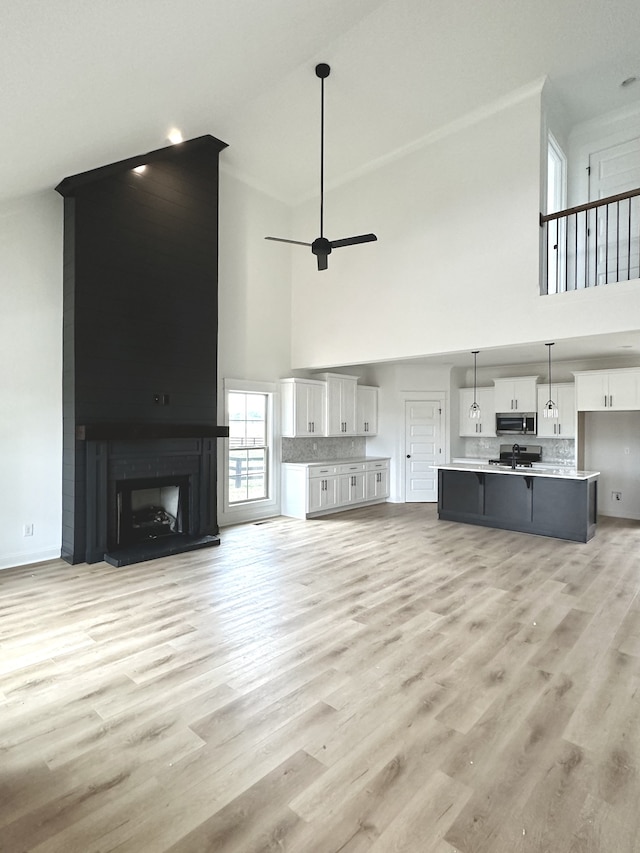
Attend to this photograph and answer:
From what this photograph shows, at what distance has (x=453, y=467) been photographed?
7211mm

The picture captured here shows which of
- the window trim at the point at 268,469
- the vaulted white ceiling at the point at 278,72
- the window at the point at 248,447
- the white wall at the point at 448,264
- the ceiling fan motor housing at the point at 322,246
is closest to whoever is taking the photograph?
the vaulted white ceiling at the point at 278,72

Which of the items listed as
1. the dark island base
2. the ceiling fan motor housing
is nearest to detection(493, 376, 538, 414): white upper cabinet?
the ceiling fan motor housing

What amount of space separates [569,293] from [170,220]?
4.86m

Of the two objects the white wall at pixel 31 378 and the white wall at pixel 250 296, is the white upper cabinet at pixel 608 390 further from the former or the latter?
the white wall at pixel 31 378

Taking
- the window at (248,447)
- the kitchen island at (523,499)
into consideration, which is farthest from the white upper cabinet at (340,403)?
the kitchen island at (523,499)

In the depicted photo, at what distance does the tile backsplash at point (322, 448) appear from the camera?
7938 millimetres

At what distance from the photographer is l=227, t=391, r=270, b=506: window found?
23.1 feet

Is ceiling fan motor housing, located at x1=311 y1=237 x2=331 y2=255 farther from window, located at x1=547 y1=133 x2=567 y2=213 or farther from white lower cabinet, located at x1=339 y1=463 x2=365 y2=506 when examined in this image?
white lower cabinet, located at x1=339 y1=463 x2=365 y2=506

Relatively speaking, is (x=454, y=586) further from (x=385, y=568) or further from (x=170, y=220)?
(x=170, y=220)

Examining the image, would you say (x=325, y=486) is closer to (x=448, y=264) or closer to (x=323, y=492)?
(x=323, y=492)

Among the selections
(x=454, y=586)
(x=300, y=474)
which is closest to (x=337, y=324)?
(x=300, y=474)

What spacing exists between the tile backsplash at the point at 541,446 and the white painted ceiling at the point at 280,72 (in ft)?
6.81

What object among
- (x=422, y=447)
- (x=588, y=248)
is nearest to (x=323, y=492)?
(x=422, y=447)

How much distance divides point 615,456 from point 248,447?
6170 millimetres
